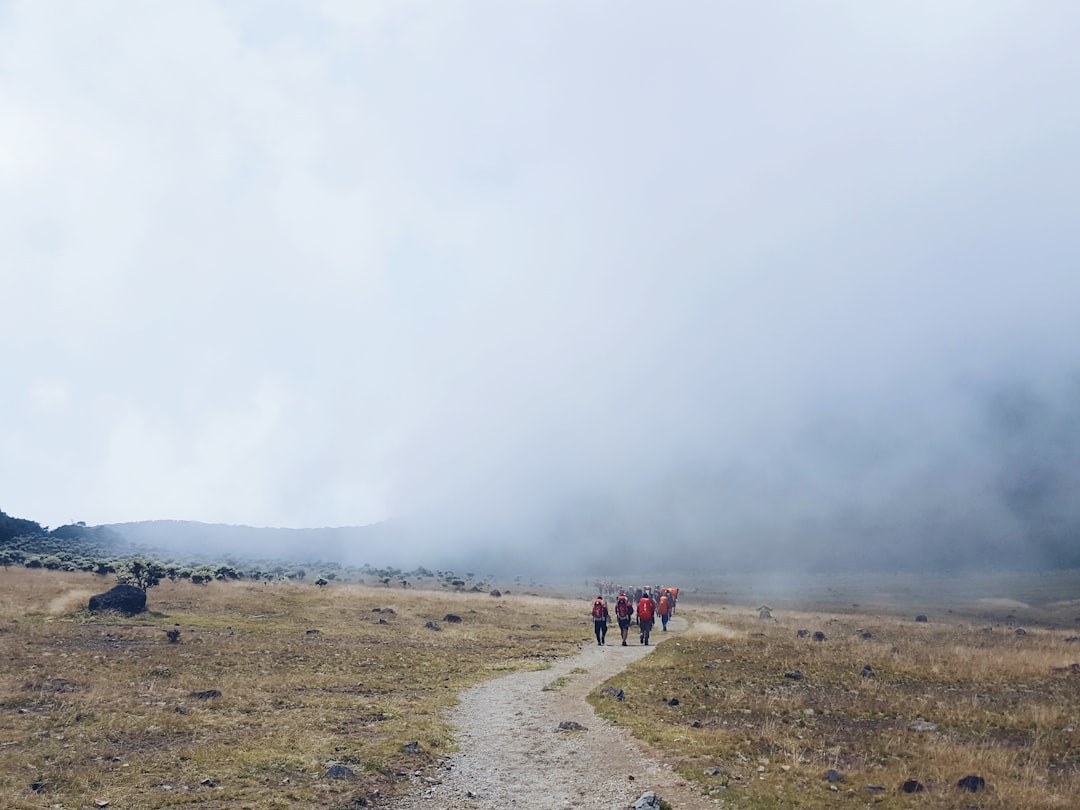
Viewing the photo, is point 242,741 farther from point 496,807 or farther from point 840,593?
point 840,593

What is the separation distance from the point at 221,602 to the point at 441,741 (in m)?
41.9

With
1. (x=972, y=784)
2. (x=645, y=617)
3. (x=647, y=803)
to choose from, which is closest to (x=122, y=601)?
(x=645, y=617)

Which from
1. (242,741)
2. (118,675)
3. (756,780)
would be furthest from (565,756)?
(118,675)

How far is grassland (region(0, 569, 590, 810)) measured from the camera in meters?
14.8

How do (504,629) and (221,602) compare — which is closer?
(504,629)

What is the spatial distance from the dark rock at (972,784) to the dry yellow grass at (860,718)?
9.6 inches

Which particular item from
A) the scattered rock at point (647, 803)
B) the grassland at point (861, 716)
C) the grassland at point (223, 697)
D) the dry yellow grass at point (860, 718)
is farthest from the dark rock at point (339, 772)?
the dry yellow grass at point (860, 718)

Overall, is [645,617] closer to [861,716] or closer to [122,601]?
[861,716]

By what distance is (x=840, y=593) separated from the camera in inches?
4483

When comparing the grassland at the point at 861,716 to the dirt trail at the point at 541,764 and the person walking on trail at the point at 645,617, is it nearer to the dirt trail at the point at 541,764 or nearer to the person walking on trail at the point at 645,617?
the dirt trail at the point at 541,764

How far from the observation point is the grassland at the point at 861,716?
13.7m

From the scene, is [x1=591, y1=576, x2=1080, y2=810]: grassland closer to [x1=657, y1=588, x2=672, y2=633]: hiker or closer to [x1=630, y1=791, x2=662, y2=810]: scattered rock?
[x1=630, y1=791, x2=662, y2=810]: scattered rock

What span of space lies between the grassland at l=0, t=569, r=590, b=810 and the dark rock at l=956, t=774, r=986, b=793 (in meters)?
11.2

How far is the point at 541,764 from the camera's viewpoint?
16359mm
